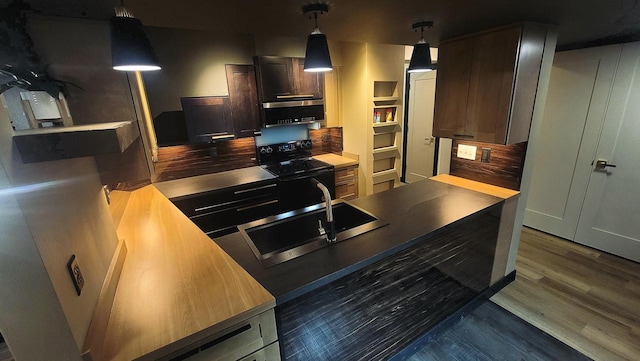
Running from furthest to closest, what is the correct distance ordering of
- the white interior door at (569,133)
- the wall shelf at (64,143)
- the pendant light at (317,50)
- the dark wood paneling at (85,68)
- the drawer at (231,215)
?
1. the drawer at (231,215)
2. the white interior door at (569,133)
3. the pendant light at (317,50)
4. the dark wood paneling at (85,68)
5. the wall shelf at (64,143)

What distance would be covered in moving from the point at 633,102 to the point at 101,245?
13.8 feet

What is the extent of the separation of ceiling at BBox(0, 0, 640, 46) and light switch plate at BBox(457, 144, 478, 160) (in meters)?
0.96

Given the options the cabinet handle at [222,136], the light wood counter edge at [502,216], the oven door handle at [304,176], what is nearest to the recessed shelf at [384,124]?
the oven door handle at [304,176]

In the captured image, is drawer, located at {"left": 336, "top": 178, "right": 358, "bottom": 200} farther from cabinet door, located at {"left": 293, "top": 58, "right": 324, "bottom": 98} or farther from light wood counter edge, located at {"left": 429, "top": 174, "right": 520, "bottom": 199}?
light wood counter edge, located at {"left": 429, "top": 174, "right": 520, "bottom": 199}

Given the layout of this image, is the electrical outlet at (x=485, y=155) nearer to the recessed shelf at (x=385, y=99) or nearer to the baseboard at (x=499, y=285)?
the baseboard at (x=499, y=285)

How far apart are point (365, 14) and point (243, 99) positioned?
181 cm

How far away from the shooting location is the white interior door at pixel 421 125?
438 cm

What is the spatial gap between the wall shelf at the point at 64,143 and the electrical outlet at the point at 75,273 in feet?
1.07

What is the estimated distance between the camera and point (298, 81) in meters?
3.11

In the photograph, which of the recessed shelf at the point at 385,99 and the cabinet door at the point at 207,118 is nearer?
the cabinet door at the point at 207,118

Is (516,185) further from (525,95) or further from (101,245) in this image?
(101,245)

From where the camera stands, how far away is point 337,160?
12.1ft

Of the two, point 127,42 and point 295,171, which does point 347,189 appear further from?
point 127,42

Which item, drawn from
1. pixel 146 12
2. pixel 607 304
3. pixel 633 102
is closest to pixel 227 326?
pixel 146 12
